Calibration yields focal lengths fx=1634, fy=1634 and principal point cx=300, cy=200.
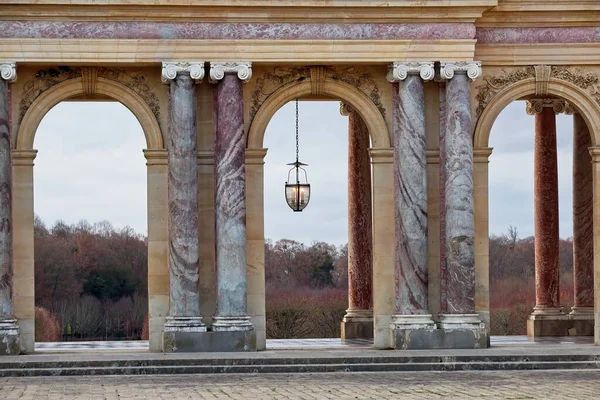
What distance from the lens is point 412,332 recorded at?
4834 centimetres

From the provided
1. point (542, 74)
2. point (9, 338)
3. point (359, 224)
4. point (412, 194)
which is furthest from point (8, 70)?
point (542, 74)

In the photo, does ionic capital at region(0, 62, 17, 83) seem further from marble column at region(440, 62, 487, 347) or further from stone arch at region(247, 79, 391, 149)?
marble column at region(440, 62, 487, 347)

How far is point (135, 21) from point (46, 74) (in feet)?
10.5

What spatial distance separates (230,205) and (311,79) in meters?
4.70

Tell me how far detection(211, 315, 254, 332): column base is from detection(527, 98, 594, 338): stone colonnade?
1231 cm

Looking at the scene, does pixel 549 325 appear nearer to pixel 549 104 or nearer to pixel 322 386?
pixel 549 104

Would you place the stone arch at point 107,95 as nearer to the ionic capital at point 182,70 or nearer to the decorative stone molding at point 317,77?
the ionic capital at point 182,70

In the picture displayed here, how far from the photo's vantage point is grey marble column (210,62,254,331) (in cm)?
4797

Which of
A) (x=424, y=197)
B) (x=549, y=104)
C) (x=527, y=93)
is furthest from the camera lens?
(x=549, y=104)

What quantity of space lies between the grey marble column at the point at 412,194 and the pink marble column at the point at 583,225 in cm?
944

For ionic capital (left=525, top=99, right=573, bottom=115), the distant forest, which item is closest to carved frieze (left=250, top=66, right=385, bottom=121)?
ionic capital (left=525, top=99, right=573, bottom=115)

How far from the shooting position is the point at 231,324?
47750 millimetres

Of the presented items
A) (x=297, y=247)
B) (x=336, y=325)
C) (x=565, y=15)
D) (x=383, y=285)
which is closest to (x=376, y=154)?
(x=383, y=285)

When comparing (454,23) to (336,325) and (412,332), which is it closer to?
(412,332)
